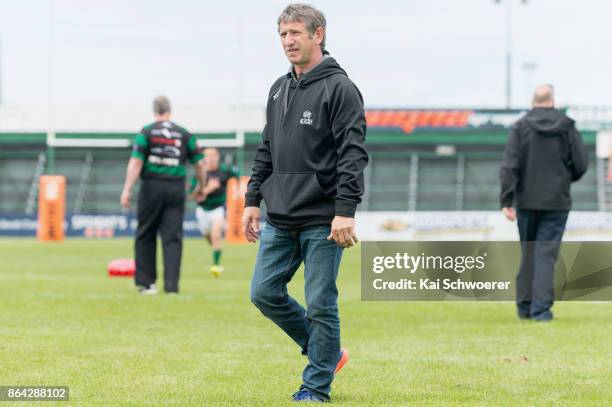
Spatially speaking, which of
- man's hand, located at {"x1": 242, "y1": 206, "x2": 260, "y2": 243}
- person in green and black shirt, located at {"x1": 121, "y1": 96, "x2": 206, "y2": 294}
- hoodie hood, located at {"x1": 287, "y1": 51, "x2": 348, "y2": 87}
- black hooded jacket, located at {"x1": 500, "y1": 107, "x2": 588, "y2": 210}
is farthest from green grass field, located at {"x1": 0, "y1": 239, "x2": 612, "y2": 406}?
hoodie hood, located at {"x1": 287, "y1": 51, "x2": 348, "y2": 87}

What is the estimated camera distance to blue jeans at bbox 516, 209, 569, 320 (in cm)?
1035

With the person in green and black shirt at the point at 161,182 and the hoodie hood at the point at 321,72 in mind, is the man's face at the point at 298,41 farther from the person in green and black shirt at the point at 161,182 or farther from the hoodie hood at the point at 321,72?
the person in green and black shirt at the point at 161,182

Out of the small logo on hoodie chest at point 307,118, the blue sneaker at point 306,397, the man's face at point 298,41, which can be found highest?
the man's face at point 298,41

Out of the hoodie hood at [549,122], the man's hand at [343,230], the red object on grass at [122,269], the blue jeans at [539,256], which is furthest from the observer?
the red object on grass at [122,269]

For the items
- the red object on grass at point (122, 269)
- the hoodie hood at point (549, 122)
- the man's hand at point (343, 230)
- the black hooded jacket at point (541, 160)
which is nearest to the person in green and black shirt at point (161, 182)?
the red object on grass at point (122, 269)

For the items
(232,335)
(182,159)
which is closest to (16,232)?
(182,159)

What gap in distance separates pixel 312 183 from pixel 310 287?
0.55 m

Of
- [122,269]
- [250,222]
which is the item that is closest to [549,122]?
[250,222]

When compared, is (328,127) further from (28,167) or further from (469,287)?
(28,167)

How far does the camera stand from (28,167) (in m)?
46.5

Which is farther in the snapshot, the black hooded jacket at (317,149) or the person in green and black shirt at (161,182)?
the person in green and black shirt at (161,182)

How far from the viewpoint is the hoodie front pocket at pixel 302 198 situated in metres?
→ 5.85

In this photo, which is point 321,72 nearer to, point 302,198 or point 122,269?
point 302,198

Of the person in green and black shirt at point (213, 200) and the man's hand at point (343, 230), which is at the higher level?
the man's hand at point (343, 230)
